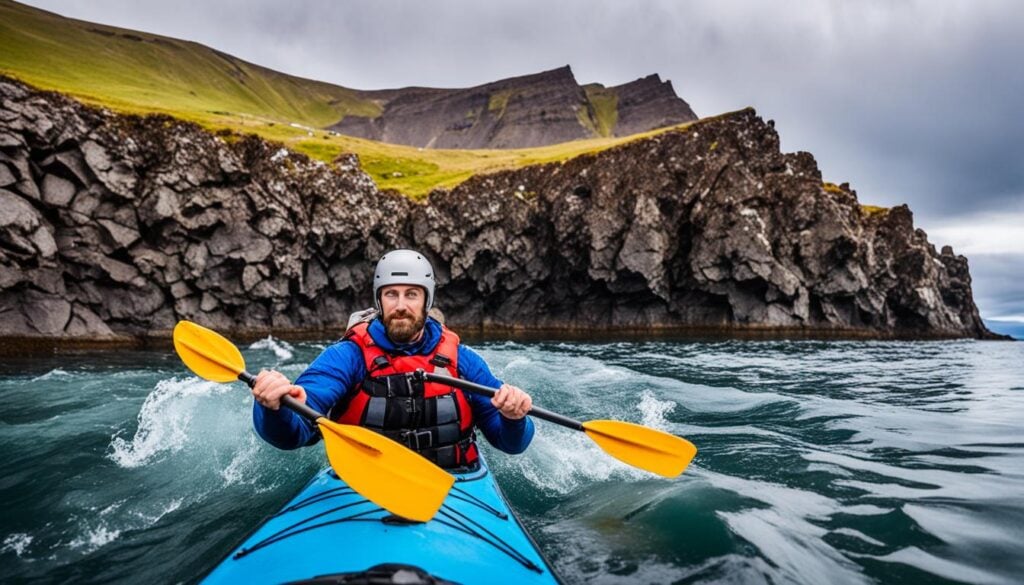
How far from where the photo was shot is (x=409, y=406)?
407 cm

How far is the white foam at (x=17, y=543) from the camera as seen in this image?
421 cm

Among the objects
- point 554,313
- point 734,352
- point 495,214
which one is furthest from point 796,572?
point 554,313

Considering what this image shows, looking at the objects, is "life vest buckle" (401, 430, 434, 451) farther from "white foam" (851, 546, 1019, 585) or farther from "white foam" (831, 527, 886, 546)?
"white foam" (831, 527, 886, 546)

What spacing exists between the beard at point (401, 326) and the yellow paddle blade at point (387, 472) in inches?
42.7

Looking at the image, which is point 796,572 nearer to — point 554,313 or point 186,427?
point 186,427

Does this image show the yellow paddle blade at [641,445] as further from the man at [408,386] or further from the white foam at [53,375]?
the white foam at [53,375]

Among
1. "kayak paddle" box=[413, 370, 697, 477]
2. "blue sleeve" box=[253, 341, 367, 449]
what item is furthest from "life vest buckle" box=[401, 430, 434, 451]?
"kayak paddle" box=[413, 370, 697, 477]

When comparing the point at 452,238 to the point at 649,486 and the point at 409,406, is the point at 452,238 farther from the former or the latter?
the point at 409,406

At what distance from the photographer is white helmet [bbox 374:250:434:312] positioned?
14.3ft

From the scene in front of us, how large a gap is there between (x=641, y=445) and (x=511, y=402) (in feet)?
4.72

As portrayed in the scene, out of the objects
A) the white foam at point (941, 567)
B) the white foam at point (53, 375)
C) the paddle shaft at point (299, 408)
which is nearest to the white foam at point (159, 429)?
the paddle shaft at point (299, 408)

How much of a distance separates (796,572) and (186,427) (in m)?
8.58

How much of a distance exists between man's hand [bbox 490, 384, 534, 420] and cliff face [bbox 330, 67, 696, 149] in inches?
6516

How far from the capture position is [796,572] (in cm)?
366
